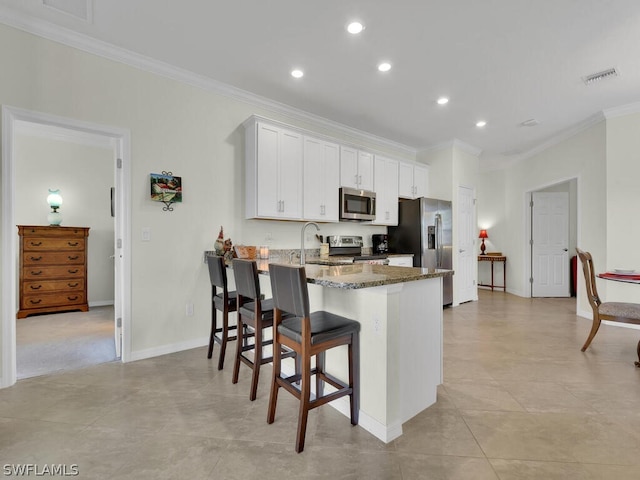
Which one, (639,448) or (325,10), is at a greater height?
(325,10)

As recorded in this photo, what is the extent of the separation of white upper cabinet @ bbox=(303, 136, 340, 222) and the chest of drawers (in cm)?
353

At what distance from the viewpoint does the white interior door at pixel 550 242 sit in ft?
20.1

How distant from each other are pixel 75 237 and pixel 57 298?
2.96ft

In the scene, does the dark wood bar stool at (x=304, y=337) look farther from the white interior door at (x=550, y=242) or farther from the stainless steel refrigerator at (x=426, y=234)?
the white interior door at (x=550, y=242)

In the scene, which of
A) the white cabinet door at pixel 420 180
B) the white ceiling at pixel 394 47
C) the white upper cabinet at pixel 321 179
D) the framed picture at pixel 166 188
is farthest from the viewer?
the white cabinet door at pixel 420 180

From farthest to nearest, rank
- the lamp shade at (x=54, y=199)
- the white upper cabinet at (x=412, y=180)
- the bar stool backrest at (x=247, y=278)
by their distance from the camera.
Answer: the white upper cabinet at (x=412, y=180), the lamp shade at (x=54, y=199), the bar stool backrest at (x=247, y=278)

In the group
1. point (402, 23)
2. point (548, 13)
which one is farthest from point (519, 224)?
point (402, 23)

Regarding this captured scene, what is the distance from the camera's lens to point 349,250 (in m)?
4.69

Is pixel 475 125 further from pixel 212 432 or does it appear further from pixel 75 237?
pixel 75 237

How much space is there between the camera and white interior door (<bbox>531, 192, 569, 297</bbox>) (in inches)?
241

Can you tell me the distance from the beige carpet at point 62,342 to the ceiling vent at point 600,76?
5533mm

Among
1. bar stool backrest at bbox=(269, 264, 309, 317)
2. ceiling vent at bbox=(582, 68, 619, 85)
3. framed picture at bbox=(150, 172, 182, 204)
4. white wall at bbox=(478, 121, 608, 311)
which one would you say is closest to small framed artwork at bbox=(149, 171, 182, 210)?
framed picture at bbox=(150, 172, 182, 204)

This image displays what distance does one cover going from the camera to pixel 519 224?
6316mm

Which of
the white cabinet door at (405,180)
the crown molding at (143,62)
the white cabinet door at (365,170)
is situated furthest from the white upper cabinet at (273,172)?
the white cabinet door at (405,180)
